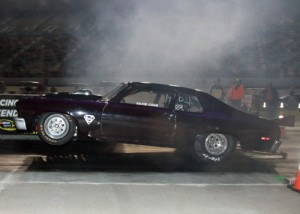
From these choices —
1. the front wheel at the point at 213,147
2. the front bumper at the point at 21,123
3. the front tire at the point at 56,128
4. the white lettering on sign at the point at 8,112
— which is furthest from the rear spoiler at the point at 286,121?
the white lettering on sign at the point at 8,112

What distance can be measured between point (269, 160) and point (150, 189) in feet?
9.41

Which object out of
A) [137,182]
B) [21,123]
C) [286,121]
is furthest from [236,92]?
[137,182]

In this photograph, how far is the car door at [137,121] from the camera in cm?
623

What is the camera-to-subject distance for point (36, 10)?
127 feet

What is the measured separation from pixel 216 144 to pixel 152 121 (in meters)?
1.10

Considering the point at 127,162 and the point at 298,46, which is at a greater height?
the point at 298,46

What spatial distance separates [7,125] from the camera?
7.45 meters

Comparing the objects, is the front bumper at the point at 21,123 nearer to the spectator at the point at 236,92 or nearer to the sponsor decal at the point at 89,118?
the sponsor decal at the point at 89,118

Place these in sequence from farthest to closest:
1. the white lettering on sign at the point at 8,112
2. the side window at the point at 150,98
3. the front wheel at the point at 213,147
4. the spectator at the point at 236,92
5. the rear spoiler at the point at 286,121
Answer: the spectator at the point at 236,92
the white lettering on sign at the point at 8,112
the rear spoiler at the point at 286,121
the front wheel at the point at 213,147
the side window at the point at 150,98

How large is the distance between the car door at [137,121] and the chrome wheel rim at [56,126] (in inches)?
23.0

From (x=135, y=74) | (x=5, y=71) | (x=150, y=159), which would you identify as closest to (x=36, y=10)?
(x=5, y=71)

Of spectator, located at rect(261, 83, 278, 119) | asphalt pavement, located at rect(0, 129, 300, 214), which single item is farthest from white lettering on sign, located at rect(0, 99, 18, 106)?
spectator, located at rect(261, 83, 278, 119)

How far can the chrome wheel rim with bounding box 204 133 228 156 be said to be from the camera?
652cm

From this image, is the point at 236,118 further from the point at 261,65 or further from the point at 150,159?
the point at 261,65
